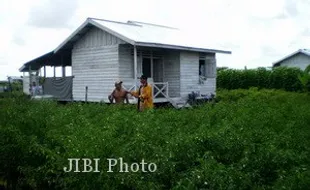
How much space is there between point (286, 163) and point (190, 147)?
1.10 meters

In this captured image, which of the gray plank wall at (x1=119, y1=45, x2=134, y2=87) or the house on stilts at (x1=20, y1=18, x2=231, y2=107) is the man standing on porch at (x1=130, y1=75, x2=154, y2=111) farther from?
the gray plank wall at (x1=119, y1=45, x2=134, y2=87)

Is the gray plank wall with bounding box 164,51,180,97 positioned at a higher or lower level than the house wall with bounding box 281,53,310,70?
lower

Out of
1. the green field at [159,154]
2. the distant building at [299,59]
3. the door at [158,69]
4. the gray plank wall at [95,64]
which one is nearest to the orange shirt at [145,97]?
the green field at [159,154]

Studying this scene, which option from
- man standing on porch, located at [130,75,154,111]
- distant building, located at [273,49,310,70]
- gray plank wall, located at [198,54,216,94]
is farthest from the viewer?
distant building, located at [273,49,310,70]

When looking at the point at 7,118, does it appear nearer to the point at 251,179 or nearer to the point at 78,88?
the point at 251,179

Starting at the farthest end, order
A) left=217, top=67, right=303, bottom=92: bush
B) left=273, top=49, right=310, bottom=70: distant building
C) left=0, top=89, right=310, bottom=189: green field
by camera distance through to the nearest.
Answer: left=273, top=49, right=310, bottom=70: distant building < left=217, top=67, right=303, bottom=92: bush < left=0, top=89, right=310, bottom=189: green field

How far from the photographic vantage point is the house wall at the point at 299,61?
38.5 metres

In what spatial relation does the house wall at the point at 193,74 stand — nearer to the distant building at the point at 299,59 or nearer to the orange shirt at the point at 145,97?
the orange shirt at the point at 145,97

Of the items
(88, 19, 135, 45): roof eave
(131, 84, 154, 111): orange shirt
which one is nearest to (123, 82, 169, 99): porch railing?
(88, 19, 135, 45): roof eave

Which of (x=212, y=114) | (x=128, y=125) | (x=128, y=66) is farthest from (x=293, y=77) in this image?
(x=128, y=125)

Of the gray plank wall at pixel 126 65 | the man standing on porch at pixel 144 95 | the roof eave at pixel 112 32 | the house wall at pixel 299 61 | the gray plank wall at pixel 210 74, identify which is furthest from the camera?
the house wall at pixel 299 61

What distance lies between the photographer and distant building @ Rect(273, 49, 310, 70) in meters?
38.3

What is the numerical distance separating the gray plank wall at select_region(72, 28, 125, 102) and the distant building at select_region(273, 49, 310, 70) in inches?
934

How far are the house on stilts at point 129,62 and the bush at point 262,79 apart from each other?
9.43m
